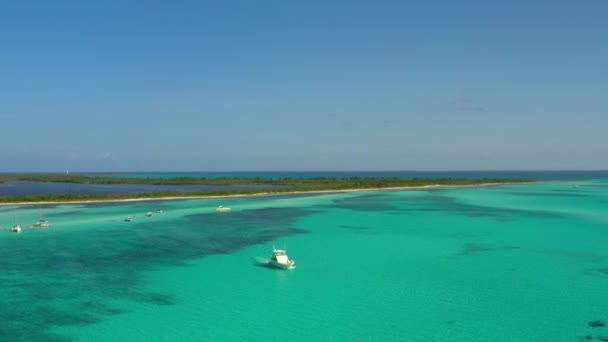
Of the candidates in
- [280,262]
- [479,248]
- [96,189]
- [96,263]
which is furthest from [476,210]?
[96,189]

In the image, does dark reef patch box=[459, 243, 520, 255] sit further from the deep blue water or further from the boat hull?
the deep blue water

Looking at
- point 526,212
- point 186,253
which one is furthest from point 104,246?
point 526,212

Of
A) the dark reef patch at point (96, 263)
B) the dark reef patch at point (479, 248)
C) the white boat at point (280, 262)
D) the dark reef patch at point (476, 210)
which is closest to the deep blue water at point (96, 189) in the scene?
the dark reef patch at point (476, 210)

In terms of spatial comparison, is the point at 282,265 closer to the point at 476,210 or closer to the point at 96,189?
the point at 476,210

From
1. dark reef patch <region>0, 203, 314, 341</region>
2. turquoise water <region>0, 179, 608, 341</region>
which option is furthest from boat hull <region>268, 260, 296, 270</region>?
dark reef patch <region>0, 203, 314, 341</region>

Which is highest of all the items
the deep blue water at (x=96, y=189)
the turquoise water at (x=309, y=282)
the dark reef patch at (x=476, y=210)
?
the deep blue water at (x=96, y=189)

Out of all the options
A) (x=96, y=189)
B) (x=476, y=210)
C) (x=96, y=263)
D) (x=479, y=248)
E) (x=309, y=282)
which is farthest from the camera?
(x=96, y=189)

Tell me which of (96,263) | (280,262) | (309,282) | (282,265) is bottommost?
(309,282)

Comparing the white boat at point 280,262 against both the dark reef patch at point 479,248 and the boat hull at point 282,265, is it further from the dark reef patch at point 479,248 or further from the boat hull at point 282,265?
the dark reef patch at point 479,248

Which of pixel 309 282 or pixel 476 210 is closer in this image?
pixel 309 282
